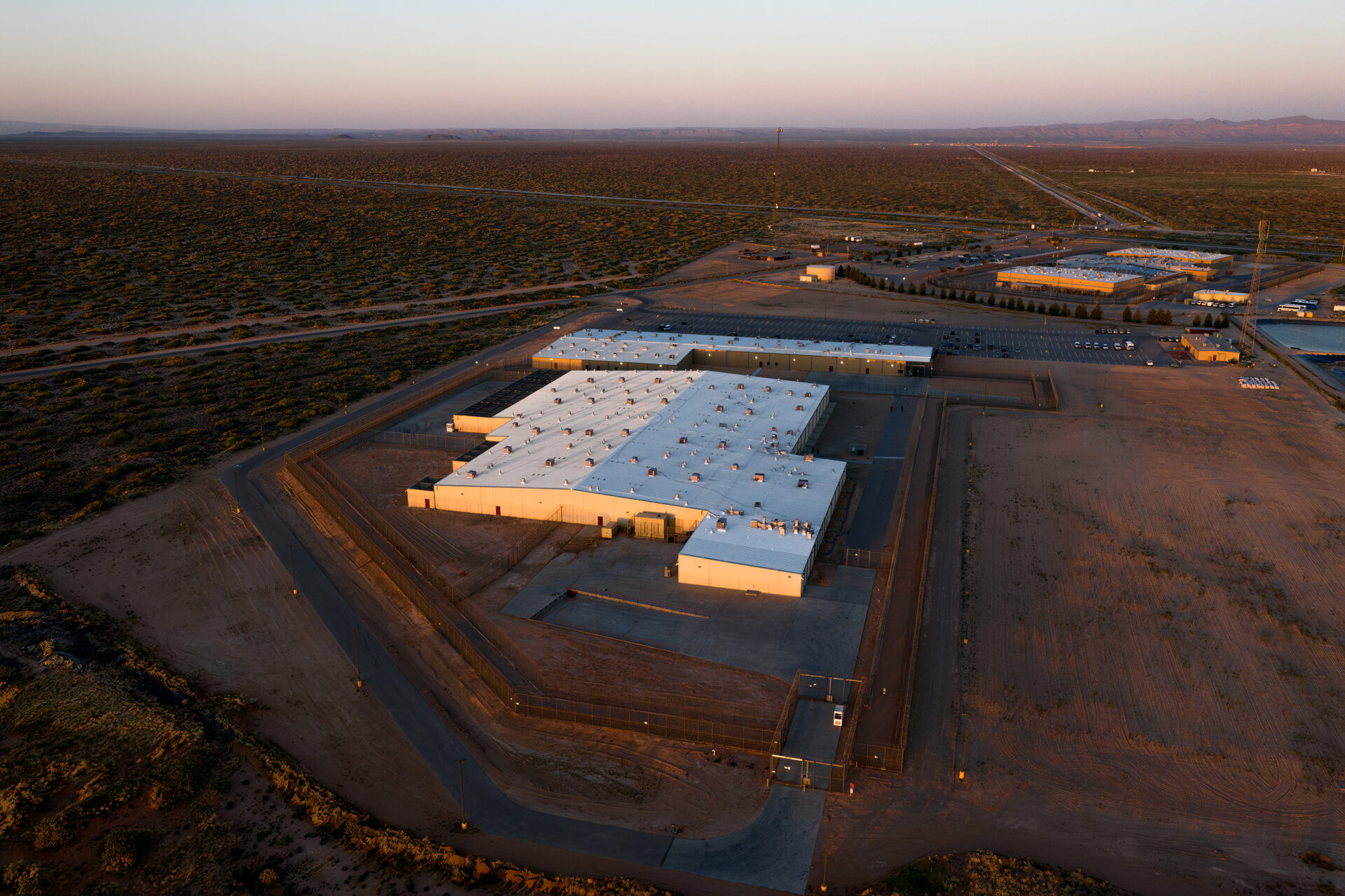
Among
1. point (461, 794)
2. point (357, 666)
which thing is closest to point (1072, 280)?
point (357, 666)

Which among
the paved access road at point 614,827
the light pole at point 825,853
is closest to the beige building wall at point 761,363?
the paved access road at point 614,827

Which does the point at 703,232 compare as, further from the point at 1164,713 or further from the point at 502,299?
the point at 1164,713

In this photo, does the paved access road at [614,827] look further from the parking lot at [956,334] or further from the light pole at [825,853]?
the parking lot at [956,334]

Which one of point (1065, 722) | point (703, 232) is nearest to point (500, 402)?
point (1065, 722)

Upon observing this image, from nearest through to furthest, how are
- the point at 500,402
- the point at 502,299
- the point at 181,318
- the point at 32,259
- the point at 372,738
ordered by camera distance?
the point at 372,738
the point at 500,402
the point at 181,318
the point at 502,299
the point at 32,259

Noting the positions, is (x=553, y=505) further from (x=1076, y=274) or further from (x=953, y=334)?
(x=1076, y=274)

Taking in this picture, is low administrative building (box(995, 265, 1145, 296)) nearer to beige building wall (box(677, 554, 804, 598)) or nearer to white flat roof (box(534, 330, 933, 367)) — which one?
white flat roof (box(534, 330, 933, 367))

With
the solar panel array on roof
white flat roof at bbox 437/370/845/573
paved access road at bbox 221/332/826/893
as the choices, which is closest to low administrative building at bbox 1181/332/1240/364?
white flat roof at bbox 437/370/845/573
